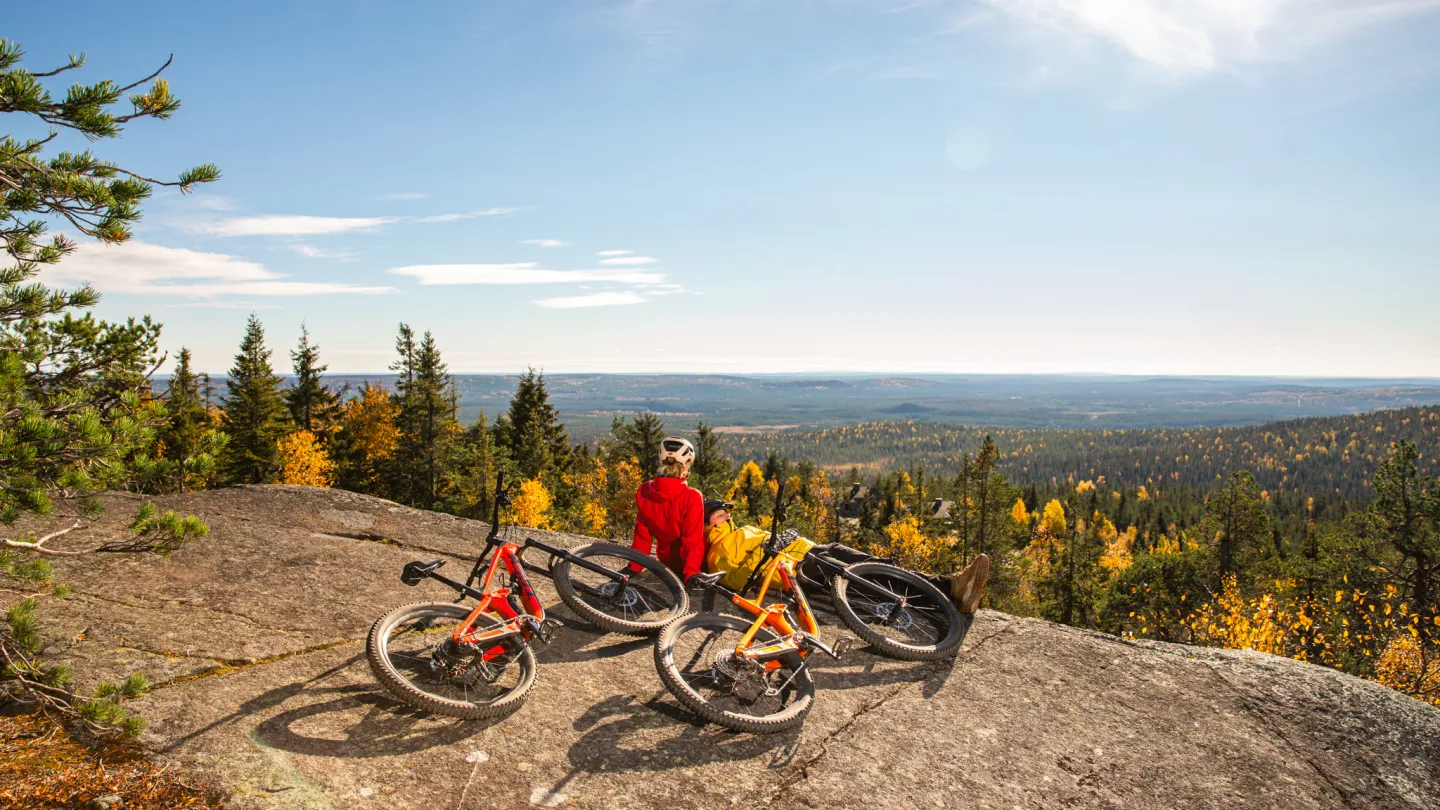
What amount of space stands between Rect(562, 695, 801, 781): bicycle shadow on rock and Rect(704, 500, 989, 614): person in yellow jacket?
8.16ft

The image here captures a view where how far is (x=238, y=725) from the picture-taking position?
5285mm

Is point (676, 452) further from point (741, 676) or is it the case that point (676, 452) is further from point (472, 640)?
point (472, 640)

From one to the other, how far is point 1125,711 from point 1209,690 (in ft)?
4.22

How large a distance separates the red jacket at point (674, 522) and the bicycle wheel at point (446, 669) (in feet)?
8.17

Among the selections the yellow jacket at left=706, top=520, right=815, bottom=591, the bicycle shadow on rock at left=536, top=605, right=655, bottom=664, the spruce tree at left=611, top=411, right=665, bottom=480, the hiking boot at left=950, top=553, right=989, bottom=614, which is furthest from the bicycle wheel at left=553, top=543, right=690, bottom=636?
A: the spruce tree at left=611, top=411, right=665, bottom=480

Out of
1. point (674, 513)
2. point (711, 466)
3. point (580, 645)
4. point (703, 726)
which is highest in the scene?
point (674, 513)

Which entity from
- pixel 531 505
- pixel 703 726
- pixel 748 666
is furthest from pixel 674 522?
pixel 531 505

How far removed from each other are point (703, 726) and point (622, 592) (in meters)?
2.52

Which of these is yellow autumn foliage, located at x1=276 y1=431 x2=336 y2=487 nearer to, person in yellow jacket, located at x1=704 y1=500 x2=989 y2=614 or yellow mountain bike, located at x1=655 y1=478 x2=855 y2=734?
person in yellow jacket, located at x1=704 y1=500 x2=989 y2=614

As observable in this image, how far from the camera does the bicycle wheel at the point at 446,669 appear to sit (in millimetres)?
5570

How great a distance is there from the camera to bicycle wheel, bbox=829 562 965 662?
7.79 metres

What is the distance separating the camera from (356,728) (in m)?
5.43

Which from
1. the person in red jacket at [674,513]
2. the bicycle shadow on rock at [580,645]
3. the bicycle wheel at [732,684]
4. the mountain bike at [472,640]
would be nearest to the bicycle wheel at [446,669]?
the mountain bike at [472,640]

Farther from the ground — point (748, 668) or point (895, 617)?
point (748, 668)
